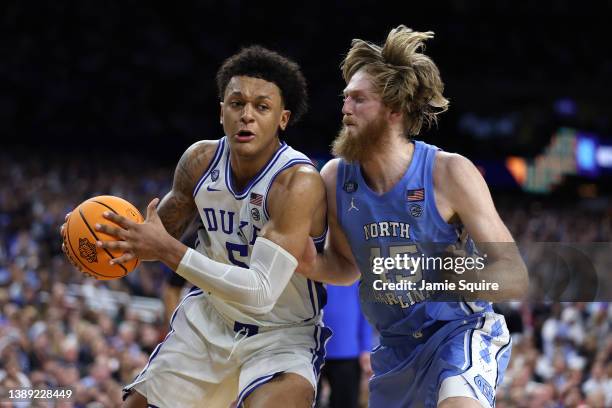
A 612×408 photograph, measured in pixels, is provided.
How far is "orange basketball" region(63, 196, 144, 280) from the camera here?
3.46 metres

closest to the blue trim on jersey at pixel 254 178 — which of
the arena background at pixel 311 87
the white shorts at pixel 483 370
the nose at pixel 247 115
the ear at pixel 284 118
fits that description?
the ear at pixel 284 118

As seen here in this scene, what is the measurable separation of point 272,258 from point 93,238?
2.29ft

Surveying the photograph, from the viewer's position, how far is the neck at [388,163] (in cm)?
386

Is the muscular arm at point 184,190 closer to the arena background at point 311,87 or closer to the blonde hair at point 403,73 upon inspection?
the blonde hair at point 403,73

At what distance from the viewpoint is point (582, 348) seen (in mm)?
9781

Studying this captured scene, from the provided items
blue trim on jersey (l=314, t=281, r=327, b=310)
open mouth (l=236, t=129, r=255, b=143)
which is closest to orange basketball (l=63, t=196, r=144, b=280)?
open mouth (l=236, t=129, r=255, b=143)

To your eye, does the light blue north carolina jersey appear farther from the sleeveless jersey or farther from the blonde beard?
the blonde beard

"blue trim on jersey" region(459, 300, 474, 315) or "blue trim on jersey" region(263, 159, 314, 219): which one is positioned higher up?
"blue trim on jersey" region(263, 159, 314, 219)

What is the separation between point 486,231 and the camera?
3549 mm

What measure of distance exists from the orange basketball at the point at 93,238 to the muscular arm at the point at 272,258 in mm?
252

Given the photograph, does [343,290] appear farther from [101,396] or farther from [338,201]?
[338,201]

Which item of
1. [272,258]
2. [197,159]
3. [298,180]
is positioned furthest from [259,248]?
[197,159]

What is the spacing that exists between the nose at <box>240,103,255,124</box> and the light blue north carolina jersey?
519 mm

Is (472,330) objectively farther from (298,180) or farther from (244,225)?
(244,225)
